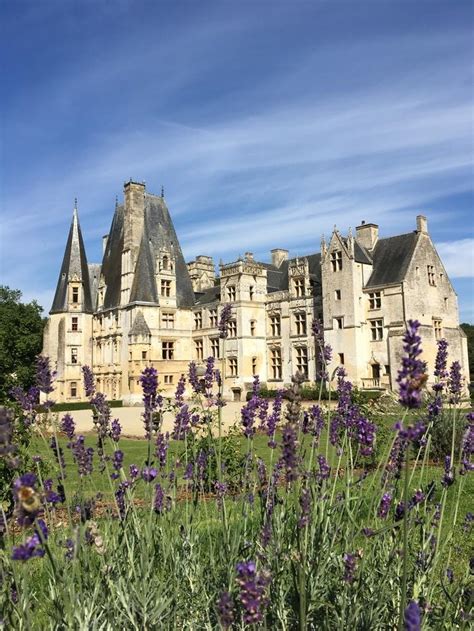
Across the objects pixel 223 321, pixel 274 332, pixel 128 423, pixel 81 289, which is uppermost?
pixel 81 289

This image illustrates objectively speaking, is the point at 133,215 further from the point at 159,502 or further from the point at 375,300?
the point at 159,502

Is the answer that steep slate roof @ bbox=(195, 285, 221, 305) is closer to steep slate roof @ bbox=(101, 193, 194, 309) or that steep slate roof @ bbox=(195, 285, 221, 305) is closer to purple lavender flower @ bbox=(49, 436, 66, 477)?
steep slate roof @ bbox=(101, 193, 194, 309)

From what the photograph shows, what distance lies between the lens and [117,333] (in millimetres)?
39844

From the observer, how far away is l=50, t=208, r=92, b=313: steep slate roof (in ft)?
141

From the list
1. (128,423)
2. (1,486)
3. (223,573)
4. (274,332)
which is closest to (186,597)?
(223,573)

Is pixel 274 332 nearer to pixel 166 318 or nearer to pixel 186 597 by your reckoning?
pixel 166 318

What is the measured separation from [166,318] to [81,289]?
26.4 feet

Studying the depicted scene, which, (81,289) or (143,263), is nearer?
(143,263)

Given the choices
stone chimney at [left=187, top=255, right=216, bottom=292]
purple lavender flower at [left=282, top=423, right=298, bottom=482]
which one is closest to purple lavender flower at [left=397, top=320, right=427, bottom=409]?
purple lavender flower at [left=282, top=423, right=298, bottom=482]

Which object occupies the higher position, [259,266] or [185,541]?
[259,266]

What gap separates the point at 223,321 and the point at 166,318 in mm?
35824

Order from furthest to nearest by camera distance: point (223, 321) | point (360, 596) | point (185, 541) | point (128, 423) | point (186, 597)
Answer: point (128, 423) < point (223, 321) < point (185, 541) < point (186, 597) < point (360, 596)

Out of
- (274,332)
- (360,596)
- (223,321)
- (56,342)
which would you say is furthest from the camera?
(56,342)

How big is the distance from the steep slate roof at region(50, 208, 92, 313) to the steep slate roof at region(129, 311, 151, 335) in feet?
23.3
